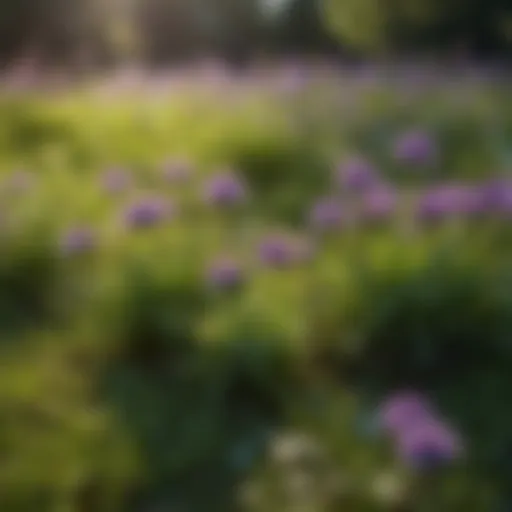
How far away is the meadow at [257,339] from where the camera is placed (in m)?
1.54

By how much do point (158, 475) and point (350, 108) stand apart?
2.68 meters

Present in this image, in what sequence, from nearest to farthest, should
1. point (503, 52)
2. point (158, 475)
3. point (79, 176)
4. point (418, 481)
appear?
1. point (418, 481)
2. point (158, 475)
3. point (79, 176)
4. point (503, 52)

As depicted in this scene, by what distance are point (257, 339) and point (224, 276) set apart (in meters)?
0.25

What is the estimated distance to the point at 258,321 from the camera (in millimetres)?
1887

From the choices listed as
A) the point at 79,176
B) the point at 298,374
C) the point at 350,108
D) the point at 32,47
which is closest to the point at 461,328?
the point at 298,374

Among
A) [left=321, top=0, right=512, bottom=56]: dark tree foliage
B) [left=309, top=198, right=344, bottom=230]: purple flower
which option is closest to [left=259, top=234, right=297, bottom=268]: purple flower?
[left=309, top=198, right=344, bottom=230]: purple flower

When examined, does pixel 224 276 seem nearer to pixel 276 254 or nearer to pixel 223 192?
pixel 276 254

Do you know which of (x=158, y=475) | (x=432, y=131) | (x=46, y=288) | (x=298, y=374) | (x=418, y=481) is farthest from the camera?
(x=432, y=131)

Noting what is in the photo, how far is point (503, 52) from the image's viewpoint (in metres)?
7.64

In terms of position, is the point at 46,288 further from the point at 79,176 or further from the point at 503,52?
the point at 503,52

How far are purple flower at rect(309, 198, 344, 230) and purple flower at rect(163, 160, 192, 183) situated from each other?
1.79ft

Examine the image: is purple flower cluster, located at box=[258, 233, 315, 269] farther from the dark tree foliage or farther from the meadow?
the dark tree foliage

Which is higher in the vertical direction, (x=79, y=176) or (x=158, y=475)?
(x=79, y=176)

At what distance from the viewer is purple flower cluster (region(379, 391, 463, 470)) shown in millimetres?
1414
